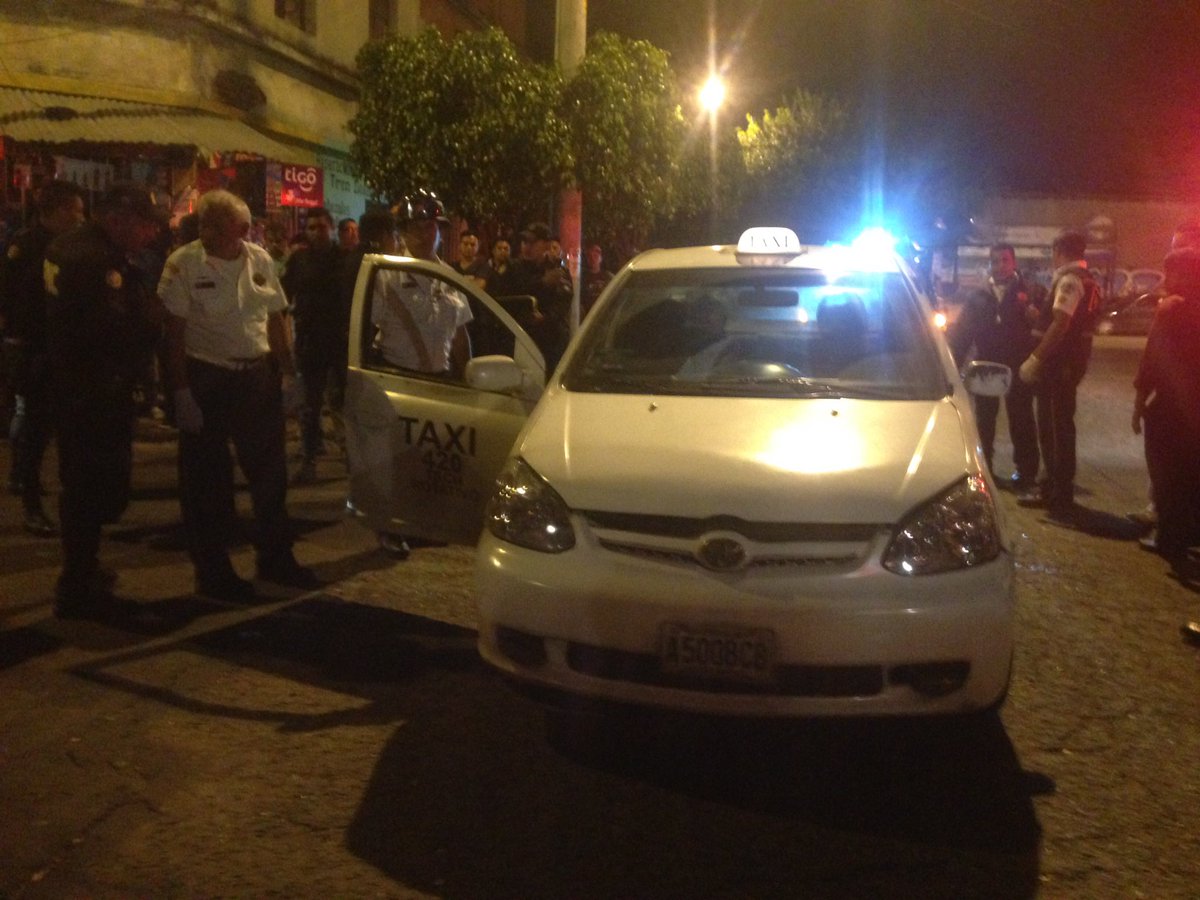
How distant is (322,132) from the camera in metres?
23.5

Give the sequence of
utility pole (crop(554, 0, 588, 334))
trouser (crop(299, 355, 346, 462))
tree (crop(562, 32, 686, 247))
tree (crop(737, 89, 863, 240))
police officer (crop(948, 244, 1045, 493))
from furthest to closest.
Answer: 1. tree (crop(737, 89, 863, 240))
2. tree (crop(562, 32, 686, 247))
3. utility pole (crop(554, 0, 588, 334))
4. police officer (crop(948, 244, 1045, 493))
5. trouser (crop(299, 355, 346, 462))

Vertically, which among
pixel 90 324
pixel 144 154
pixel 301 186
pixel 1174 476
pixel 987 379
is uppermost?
pixel 144 154

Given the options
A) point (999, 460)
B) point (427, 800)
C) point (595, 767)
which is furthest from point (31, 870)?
point (999, 460)

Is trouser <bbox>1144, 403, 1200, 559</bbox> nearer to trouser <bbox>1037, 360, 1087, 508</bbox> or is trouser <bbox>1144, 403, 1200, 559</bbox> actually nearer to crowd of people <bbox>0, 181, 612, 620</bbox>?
trouser <bbox>1037, 360, 1087, 508</bbox>

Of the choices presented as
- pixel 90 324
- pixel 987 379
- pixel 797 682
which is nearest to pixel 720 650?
pixel 797 682

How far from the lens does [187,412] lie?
5984mm

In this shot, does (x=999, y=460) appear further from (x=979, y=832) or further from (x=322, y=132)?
(x=322, y=132)

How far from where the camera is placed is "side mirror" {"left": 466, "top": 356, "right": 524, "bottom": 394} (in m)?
5.52

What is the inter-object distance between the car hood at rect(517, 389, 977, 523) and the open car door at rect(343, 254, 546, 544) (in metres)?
0.99

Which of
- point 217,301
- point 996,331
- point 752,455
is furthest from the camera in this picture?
point 996,331

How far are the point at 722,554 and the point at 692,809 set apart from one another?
0.80 metres

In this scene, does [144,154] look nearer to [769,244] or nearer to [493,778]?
[769,244]

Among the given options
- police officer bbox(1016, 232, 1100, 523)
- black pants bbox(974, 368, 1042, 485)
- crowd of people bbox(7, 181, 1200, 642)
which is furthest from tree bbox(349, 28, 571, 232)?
police officer bbox(1016, 232, 1100, 523)

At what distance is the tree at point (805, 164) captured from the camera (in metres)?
43.2
